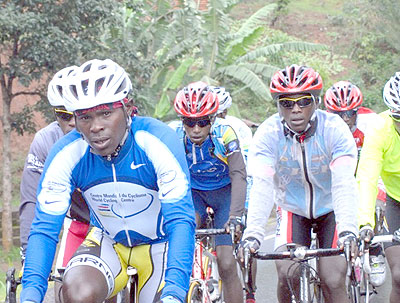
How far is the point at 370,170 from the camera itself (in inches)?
235

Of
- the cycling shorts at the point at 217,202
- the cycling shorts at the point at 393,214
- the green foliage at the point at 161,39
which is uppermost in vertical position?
the green foliage at the point at 161,39

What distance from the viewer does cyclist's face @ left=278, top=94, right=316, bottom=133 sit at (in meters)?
5.52

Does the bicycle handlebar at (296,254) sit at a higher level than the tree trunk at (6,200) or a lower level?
lower

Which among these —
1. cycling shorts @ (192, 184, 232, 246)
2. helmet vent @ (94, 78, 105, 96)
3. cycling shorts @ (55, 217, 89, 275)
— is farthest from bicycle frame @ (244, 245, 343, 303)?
cycling shorts @ (192, 184, 232, 246)

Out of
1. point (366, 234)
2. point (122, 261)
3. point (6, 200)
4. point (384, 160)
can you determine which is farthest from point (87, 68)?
point (6, 200)

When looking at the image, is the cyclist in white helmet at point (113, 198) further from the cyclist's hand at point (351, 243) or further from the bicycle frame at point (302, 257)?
the cyclist's hand at point (351, 243)

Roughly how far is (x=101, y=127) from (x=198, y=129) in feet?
10.9

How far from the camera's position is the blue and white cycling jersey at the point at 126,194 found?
3.89 metres

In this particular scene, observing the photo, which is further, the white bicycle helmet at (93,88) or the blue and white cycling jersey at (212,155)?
the blue and white cycling jersey at (212,155)

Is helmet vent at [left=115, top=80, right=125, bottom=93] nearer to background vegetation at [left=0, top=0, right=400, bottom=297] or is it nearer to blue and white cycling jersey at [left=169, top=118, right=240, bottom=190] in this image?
blue and white cycling jersey at [left=169, top=118, right=240, bottom=190]

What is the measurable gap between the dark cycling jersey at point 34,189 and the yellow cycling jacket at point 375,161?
84.4 inches

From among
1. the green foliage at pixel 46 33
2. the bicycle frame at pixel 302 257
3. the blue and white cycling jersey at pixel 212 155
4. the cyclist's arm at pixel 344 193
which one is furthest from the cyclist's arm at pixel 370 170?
the green foliage at pixel 46 33

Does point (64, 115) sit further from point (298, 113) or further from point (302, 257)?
point (302, 257)

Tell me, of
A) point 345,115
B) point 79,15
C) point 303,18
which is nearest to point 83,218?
point 345,115
